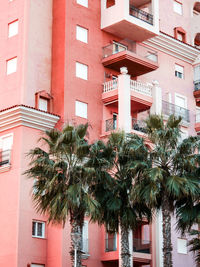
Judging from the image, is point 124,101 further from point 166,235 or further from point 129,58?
point 166,235

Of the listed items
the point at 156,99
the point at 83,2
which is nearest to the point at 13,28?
the point at 83,2

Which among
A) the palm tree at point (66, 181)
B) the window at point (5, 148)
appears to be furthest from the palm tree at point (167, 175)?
the window at point (5, 148)

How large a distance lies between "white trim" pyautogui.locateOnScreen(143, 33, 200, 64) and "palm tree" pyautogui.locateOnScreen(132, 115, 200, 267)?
16.8 m

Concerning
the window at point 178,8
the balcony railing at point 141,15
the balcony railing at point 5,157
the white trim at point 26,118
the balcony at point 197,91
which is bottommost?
the balcony railing at point 5,157

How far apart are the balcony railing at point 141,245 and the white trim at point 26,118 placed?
9.67m

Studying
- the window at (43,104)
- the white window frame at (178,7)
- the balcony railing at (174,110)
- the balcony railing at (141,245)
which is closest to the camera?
the balcony railing at (141,245)

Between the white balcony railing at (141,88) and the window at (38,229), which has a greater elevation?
the white balcony railing at (141,88)

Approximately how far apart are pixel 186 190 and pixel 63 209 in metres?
6.41

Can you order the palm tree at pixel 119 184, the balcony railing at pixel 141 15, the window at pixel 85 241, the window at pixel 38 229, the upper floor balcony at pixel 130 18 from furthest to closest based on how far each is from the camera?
the balcony railing at pixel 141 15
the upper floor balcony at pixel 130 18
the window at pixel 85 241
the window at pixel 38 229
the palm tree at pixel 119 184

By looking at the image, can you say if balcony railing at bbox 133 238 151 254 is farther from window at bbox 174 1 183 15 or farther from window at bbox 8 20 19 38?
window at bbox 174 1 183 15

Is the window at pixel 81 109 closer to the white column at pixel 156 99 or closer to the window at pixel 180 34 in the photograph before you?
the white column at pixel 156 99

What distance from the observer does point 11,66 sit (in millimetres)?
45250

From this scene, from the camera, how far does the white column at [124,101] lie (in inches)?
1764

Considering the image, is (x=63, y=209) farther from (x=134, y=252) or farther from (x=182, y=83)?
(x=182, y=83)
